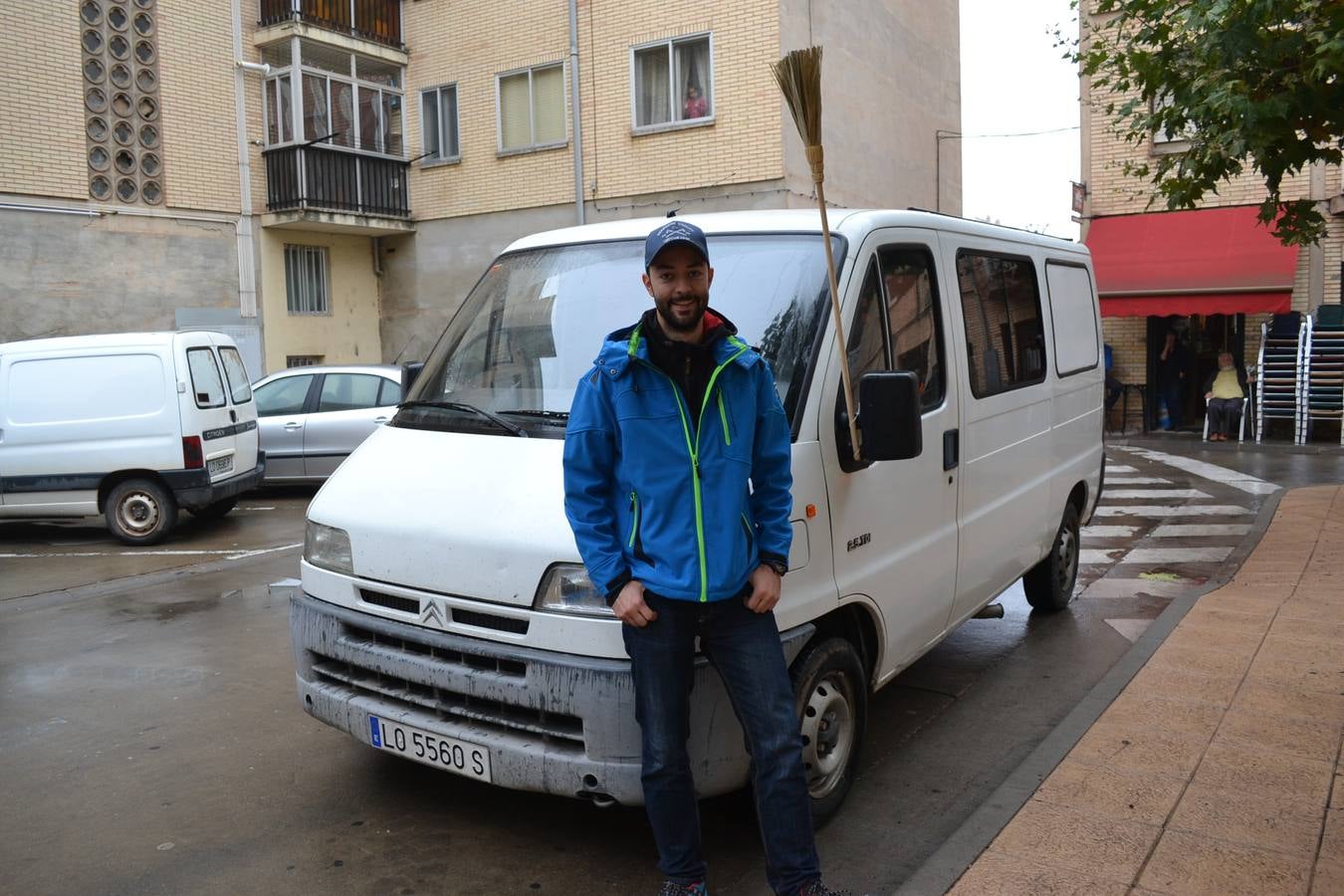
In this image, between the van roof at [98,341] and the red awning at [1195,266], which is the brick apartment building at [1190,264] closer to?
the red awning at [1195,266]

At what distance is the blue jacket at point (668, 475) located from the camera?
3125mm

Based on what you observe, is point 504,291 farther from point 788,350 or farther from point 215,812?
point 215,812

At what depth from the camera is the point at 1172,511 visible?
11359 millimetres

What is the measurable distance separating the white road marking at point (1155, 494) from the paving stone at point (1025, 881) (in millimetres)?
9466

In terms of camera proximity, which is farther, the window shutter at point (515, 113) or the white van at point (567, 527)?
the window shutter at point (515, 113)

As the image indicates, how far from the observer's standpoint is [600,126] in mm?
19625

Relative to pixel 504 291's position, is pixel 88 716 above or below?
below

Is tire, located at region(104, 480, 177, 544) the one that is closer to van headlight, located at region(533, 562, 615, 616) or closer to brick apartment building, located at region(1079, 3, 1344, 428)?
van headlight, located at region(533, 562, 615, 616)

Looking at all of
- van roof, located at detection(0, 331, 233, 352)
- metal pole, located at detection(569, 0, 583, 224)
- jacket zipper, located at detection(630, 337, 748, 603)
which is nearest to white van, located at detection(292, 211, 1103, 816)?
jacket zipper, located at detection(630, 337, 748, 603)

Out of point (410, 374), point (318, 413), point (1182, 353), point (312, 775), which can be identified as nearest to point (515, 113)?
point (318, 413)

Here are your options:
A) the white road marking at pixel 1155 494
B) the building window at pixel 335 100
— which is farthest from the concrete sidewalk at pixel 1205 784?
the building window at pixel 335 100

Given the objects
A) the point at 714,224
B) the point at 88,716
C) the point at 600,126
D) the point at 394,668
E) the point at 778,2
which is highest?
the point at 778,2

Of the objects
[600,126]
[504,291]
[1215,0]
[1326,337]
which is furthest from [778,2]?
[504,291]

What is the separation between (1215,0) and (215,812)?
761cm
